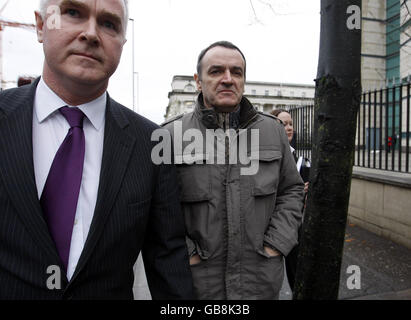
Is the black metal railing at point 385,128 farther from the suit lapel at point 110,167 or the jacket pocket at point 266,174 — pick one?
the suit lapel at point 110,167

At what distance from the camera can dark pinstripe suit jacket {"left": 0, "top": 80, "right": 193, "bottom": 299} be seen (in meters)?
1.14

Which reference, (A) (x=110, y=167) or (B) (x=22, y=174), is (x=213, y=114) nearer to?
(A) (x=110, y=167)

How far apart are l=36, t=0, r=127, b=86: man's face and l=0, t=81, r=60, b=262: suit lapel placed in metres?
0.29

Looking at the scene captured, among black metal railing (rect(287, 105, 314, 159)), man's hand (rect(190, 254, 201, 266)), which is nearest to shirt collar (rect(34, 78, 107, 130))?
man's hand (rect(190, 254, 201, 266))

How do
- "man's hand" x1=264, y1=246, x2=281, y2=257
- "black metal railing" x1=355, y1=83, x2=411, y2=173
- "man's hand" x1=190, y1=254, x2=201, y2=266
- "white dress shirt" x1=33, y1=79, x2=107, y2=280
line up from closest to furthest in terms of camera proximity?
"white dress shirt" x1=33, y1=79, x2=107, y2=280 < "man's hand" x1=190, y1=254, x2=201, y2=266 < "man's hand" x1=264, y1=246, x2=281, y2=257 < "black metal railing" x1=355, y1=83, x2=411, y2=173

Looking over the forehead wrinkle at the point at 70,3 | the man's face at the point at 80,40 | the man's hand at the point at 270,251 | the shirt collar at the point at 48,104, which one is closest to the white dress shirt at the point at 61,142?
the shirt collar at the point at 48,104

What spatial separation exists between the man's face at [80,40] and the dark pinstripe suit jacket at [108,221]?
0.26m

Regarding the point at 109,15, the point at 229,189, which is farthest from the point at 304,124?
the point at 109,15

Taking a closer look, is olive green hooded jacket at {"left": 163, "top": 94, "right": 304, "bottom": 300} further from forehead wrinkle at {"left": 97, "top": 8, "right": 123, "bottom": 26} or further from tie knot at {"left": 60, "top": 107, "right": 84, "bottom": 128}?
forehead wrinkle at {"left": 97, "top": 8, "right": 123, "bottom": 26}

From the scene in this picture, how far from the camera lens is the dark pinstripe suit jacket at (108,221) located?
44.9 inches

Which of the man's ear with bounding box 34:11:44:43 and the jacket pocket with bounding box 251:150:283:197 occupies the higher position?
the man's ear with bounding box 34:11:44:43

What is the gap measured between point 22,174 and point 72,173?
0.19 metres

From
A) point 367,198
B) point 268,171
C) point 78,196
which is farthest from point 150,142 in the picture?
point 367,198
